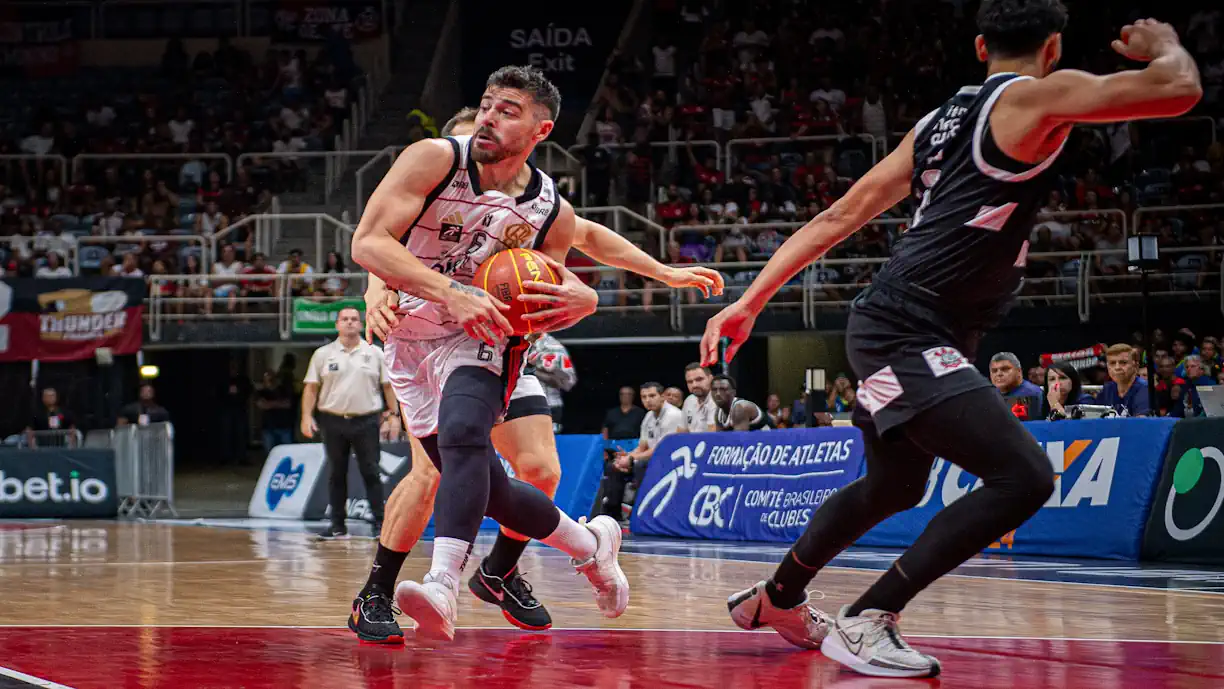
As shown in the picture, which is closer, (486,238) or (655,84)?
(486,238)

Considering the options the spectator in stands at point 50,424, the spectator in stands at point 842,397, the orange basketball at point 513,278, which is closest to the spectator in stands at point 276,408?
the spectator in stands at point 50,424

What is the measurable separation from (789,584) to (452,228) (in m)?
1.70

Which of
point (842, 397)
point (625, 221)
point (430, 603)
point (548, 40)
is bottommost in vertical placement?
point (842, 397)

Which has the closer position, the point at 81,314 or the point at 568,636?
the point at 568,636

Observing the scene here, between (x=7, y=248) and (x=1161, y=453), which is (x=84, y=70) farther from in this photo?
(x=1161, y=453)

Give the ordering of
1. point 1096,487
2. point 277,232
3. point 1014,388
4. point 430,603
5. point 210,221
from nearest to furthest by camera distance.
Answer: point 430,603, point 1096,487, point 1014,388, point 210,221, point 277,232

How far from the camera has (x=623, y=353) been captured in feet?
84.9

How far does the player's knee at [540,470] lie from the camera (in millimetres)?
5516

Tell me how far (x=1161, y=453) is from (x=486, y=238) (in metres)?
6.14

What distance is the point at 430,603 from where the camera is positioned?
4480 mm

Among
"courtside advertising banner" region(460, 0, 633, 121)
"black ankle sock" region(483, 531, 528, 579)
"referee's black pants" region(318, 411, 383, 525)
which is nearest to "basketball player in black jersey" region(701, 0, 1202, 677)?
"black ankle sock" region(483, 531, 528, 579)

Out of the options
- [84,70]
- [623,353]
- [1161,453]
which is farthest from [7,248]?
[1161,453]

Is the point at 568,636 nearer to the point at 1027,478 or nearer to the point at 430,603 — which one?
the point at 430,603

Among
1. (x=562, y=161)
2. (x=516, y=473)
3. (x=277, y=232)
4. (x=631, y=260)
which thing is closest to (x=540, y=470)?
(x=516, y=473)
